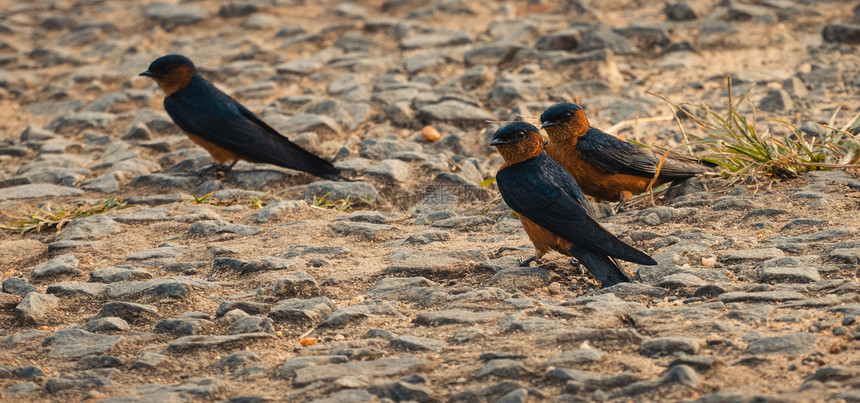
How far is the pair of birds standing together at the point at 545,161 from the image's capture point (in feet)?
15.6

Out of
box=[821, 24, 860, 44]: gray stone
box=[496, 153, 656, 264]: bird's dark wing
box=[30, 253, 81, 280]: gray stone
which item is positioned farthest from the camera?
box=[821, 24, 860, 44]: gray stone

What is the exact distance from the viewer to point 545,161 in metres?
5.30

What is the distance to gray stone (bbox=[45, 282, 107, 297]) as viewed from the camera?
482 centimetres

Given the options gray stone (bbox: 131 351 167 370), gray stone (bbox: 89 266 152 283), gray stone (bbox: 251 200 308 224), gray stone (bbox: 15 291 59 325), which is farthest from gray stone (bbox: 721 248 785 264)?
gray stone (bbox: 15 291 59 325)

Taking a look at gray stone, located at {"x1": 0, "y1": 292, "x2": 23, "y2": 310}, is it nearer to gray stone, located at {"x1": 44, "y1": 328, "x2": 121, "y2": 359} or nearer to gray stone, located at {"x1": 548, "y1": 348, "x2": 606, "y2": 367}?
gray stone, located at {"x1": 44, "y1": 328, "x2": 121, "y2": 359}

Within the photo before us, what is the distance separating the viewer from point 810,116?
7809mm

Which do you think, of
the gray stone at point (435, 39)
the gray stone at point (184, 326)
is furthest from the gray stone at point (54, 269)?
the gray stone at point (435, 39)

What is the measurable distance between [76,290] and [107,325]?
639 mm

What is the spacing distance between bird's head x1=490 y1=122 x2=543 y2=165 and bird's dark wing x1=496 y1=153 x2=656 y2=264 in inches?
2.2

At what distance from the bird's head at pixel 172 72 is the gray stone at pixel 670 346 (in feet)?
18.6

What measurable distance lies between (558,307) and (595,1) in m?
8.04

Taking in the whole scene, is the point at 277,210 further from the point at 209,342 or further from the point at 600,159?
the point at 209,342

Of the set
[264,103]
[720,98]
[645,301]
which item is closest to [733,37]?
[720,98]

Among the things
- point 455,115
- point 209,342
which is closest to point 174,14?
point 455,115
